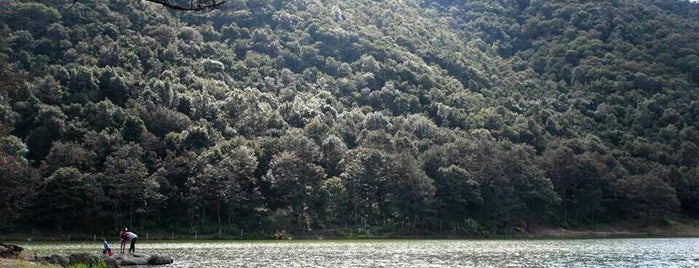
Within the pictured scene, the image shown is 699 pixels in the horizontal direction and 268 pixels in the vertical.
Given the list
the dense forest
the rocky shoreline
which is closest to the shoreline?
the dense forest

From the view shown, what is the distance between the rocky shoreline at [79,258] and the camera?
3234 cm

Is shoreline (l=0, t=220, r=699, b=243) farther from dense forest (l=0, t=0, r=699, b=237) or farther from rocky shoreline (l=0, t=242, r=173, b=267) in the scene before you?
rocky shoreline (l=0, t=242, r=173, b=267)

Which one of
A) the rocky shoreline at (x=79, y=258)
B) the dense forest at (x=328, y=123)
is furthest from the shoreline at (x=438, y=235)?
the rocky shoreline at (x=79, y=258)

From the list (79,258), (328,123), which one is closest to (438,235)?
(328,123)

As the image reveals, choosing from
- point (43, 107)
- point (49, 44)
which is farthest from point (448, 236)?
point (49, 44)

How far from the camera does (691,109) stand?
140375 millimetres

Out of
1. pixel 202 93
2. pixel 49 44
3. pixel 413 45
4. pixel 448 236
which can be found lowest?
pixel 448 236

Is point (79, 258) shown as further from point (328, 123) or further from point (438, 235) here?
point (328, 123)

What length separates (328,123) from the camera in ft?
412

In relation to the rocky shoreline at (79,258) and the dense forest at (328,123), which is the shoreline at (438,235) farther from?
the rocky shoreline at (79,258)

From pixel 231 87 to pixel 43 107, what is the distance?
146 feet

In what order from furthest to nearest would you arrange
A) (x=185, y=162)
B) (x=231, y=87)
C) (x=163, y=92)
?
(x=231, y=87) → (x=163, y=92) → (x=185, y=162)

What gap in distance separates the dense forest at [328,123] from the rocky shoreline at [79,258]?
20.3 metres

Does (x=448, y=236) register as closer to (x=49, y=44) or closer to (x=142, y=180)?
(x=142, y=180)
